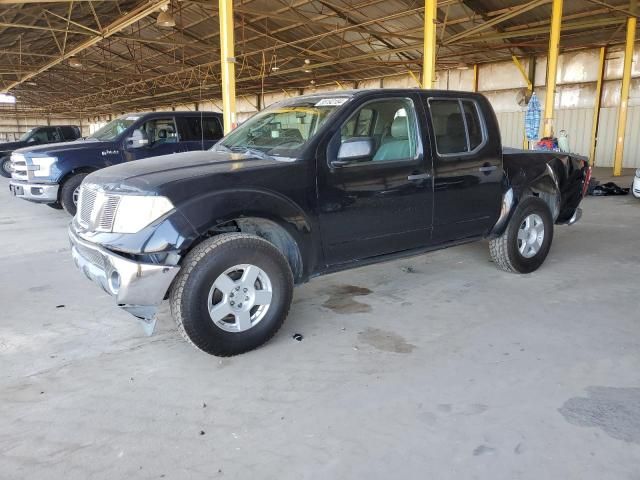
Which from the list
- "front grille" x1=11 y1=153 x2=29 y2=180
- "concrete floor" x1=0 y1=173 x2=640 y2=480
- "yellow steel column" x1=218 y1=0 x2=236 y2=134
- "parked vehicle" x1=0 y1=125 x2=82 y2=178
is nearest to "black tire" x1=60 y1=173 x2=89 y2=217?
"front grille" x1=11 y1=153 x2=29 y2=180

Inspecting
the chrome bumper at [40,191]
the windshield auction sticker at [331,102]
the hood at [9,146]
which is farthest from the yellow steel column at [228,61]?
the hood at [9,146]

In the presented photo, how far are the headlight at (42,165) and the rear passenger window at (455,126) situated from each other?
6.44m

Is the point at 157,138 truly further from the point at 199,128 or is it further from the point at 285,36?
the point at 285,36

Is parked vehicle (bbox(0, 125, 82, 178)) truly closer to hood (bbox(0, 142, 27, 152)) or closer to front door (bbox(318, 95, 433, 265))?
hood (bbox(0, 142, 27, 152))

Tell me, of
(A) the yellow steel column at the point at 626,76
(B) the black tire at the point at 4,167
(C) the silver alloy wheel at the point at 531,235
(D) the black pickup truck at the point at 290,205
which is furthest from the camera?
(B) the black tire at the point at 4,167

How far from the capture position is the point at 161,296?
2939 millimetres

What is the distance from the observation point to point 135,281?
2.86m

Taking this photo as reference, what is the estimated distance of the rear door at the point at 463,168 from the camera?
162 inches

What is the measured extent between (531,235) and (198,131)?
Answer: 646 cm

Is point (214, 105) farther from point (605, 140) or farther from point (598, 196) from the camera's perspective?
point (598, 196)

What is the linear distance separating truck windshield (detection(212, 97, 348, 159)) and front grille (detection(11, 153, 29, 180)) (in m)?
5.49

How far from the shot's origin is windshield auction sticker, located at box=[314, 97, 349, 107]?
371 centimetres

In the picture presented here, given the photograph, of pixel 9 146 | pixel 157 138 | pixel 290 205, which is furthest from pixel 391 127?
pixel 9 146

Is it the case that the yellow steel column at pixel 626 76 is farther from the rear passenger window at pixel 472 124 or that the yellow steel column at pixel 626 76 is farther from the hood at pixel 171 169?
the hood at pixel 171 169
